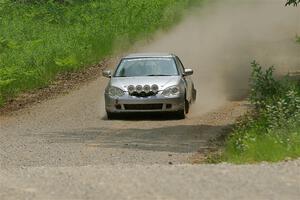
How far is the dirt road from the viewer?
29.3 ft

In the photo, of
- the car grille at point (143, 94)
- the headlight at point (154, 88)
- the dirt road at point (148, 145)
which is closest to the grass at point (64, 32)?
the dirt road at point (148, 145)

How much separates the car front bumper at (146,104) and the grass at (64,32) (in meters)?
4.72

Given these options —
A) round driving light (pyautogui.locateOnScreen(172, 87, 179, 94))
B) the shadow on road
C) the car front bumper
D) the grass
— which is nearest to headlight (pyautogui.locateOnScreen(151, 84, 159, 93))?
the car front bumper

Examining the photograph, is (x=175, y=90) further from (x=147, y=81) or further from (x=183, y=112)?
(x=147, y=81)

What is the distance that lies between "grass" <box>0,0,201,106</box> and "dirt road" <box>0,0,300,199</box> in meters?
1.36

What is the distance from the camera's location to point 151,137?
16484 millimetres

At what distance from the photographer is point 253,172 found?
991 cm

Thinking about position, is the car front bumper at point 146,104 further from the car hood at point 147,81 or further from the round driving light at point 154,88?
the car hood at point 147,81

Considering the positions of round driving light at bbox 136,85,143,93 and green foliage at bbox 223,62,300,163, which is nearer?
green foliage at bbox 223,62,300,163

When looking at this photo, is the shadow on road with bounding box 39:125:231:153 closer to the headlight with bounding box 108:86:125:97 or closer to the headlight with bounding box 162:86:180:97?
the headlight with bounding box 162:86:180:97

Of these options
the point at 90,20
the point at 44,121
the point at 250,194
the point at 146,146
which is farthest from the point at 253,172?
the point at 90,20

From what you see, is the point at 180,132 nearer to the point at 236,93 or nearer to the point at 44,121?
the point at 44,121

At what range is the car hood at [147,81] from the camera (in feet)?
64.1

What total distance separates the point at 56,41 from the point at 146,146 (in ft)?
58.2
